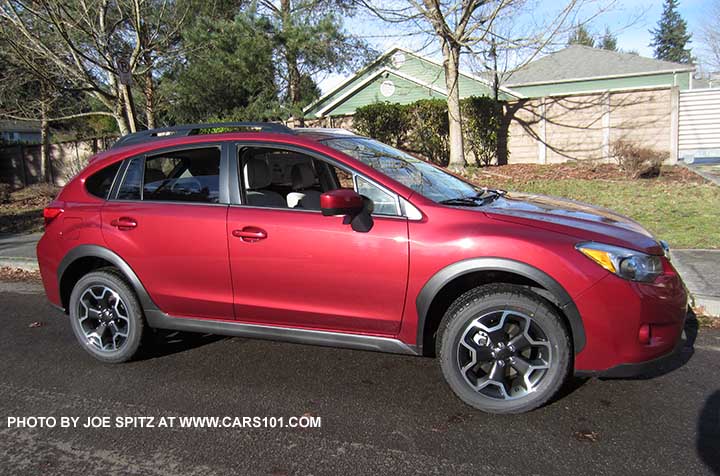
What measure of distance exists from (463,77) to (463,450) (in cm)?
2180

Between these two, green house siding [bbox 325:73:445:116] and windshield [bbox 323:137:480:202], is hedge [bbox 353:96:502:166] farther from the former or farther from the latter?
windshield [bbox 323:137:480:202]

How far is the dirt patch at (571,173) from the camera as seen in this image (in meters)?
11.5

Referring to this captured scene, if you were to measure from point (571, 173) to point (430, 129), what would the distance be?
13.0 feet

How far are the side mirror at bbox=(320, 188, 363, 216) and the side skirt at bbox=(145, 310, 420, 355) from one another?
2.70 ft

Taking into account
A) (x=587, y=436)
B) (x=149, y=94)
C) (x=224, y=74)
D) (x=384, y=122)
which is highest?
(x=224, y=74)

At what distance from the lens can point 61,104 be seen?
811 inches

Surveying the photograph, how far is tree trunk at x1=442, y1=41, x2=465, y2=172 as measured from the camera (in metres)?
12.7

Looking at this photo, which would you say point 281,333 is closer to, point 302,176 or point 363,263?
point 363,263

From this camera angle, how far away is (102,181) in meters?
4.36

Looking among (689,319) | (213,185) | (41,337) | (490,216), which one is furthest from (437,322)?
(41,337)

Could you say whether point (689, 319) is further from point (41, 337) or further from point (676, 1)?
point (676, 1)

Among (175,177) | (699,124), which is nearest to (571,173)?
(699,124)

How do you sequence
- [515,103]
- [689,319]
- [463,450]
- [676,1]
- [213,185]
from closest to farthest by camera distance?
[463,450]
[213,185]
[689,319]
[515,103]
[676,1]

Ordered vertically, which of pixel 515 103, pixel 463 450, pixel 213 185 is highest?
pixel 515 103
